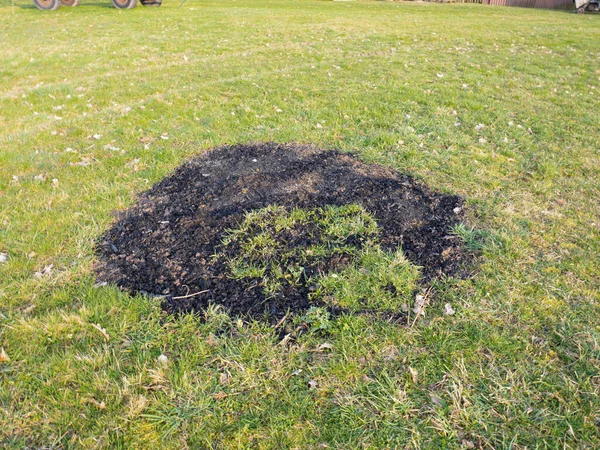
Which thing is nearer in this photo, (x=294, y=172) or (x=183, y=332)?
(x=183, y=332)

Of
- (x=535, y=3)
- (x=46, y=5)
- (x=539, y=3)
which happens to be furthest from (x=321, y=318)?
(x=535, y=3)

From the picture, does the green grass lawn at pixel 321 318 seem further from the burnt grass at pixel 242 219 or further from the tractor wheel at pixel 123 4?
the tractor wheel at pixel 123 4

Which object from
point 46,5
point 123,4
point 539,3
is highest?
point 539,3

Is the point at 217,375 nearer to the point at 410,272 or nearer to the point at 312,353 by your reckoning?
the point at 312,353

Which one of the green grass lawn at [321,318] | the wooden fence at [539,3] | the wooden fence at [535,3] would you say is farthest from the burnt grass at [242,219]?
the wooden fence at [539,3]

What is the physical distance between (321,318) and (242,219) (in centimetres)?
135

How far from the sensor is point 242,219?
12.5 ft

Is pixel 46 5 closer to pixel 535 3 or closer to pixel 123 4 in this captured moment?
pixel 123 4

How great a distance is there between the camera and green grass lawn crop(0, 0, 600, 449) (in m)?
2.28

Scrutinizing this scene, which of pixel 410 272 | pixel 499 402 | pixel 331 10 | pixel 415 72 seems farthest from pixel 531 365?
pixel 331 10

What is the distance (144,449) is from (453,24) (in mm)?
18688

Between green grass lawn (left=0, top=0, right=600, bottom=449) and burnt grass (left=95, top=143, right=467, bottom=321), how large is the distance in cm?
19

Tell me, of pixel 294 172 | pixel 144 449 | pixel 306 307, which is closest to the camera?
pixel 144 449

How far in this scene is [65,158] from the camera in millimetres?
5203
